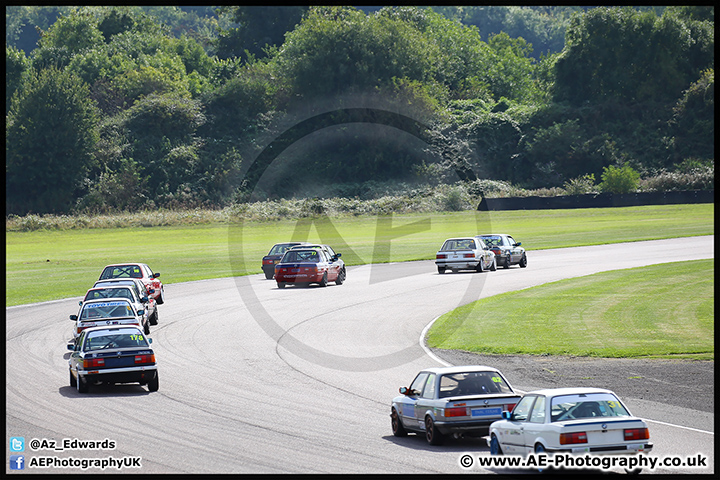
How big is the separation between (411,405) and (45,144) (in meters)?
97.1

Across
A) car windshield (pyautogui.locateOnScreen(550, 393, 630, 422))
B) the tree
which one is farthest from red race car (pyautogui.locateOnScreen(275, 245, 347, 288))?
the tree

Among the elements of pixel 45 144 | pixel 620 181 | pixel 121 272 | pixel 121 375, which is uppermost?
pixel 45 144

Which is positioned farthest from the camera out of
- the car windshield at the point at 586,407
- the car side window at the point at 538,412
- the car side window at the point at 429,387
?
the car side window at the point at 429,387

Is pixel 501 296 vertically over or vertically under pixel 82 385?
over

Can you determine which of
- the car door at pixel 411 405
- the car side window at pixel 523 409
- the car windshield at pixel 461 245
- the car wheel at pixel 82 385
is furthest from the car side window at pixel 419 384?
the car windshield at pixel 461 245

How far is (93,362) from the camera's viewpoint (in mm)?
18922

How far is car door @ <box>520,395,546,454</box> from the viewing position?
11922mm

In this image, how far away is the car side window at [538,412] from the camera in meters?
12.1

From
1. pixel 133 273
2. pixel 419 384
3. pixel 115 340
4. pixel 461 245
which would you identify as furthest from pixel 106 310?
pixel 461 245

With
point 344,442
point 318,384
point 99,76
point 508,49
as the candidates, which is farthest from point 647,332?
point 508,49

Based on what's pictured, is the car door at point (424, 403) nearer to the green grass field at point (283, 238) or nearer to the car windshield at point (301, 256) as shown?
the car windshield at point (301, 256)

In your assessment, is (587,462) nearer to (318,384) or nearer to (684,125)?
(318,384)

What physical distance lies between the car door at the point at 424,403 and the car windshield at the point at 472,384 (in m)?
0.19

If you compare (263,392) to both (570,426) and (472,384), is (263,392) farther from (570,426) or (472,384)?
(570,426)
